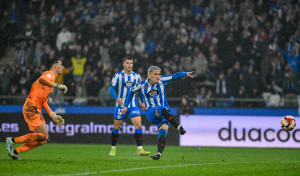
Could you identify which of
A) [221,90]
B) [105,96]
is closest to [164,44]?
[221,90]

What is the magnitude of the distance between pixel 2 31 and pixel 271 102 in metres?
12.4

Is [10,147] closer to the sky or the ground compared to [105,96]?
closer to the ground

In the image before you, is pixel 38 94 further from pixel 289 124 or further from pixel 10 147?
pixel 289 124

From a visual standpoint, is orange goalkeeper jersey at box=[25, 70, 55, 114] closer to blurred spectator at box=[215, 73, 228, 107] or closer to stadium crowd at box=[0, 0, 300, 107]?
stadium crowd at box=[0, 0, 300, 107]

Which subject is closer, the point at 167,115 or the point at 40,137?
the point at 40,137

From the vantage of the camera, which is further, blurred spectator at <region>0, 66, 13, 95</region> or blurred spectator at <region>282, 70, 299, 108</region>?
blurred spectator at <region>0, 66, 13, 95</region>

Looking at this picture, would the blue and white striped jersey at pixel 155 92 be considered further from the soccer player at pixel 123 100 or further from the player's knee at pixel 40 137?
the player's knee at pixel 40 137

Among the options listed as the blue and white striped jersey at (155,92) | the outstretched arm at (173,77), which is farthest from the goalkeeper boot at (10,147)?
the outstretched arm at (173,77)

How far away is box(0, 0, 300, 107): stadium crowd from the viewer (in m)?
19.1

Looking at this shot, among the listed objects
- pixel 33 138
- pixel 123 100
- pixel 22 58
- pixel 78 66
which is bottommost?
pixel 33 138

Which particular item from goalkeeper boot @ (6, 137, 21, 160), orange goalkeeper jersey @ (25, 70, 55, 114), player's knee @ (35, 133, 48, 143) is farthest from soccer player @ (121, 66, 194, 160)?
goalkeeper boot @ (6, 137, 21, 160)

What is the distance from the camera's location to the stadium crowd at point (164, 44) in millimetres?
19062

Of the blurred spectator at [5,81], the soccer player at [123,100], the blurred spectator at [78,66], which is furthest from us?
the blurred spectator at [78,66]

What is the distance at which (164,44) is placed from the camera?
798 inches
